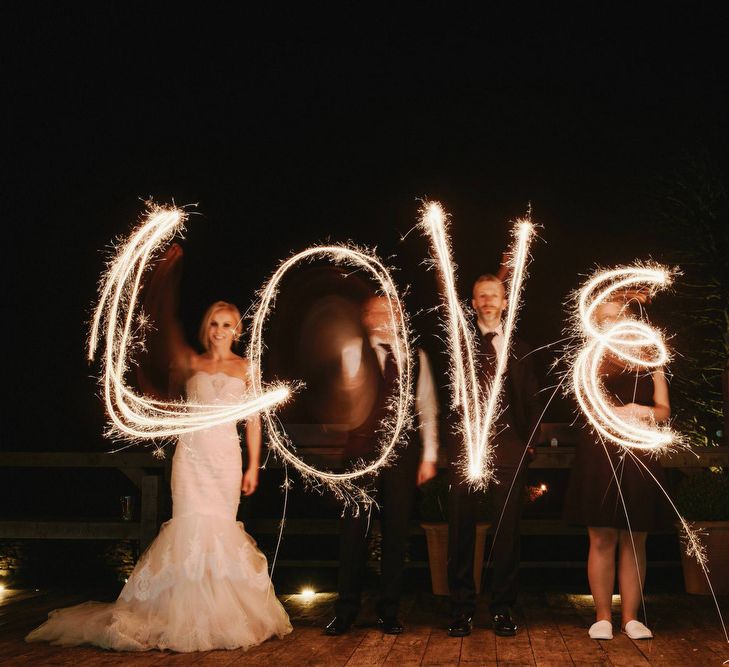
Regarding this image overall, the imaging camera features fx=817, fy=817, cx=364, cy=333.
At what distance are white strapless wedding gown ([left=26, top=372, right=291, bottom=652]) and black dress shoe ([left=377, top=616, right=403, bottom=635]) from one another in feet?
1.65

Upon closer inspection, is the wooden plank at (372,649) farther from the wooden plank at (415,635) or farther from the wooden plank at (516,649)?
the wooden plank at (516,649)

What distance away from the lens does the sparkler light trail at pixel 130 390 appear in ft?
14.6

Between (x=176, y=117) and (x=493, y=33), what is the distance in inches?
127

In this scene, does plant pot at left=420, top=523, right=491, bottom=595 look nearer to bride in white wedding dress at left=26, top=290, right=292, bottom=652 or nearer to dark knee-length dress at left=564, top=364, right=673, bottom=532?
dark knee-length dress at left=564, top=364, right=673, bottom=532

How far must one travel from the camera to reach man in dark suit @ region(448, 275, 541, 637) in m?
4.25

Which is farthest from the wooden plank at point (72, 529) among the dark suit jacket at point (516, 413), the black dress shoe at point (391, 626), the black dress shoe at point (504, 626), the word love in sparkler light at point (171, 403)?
the black dress shoe at point (504, 626)

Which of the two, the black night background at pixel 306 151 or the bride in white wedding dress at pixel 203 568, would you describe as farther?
the black night background at pixel 306 151

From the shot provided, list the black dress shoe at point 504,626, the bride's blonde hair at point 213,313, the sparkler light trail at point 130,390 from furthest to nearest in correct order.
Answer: the bride's blonde hair at point 213,313, the sparkler light trail at point 130,390, the black dress shoe at point 504,626

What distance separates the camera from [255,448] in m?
4.61

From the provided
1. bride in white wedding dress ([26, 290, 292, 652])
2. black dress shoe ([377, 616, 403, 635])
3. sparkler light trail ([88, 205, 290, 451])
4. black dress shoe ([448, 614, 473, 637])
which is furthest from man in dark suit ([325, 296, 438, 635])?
sparkler light trail ([88, 205, 290, 451])

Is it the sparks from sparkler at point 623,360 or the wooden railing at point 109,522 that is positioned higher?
the sparks from sparkler at point 623,360

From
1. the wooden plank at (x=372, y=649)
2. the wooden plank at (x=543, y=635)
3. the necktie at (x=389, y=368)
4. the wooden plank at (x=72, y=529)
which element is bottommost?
the wooden plank at (x=543, y=635)

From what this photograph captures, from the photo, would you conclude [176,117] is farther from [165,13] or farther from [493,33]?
[493,33]

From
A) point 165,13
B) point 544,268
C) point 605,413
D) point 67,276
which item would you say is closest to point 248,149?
point 165,13
